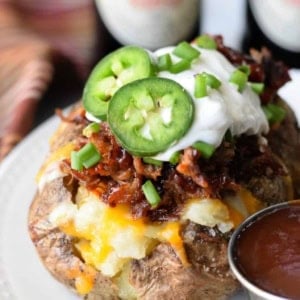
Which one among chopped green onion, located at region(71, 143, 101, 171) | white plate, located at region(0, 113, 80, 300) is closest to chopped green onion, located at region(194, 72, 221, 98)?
chopped green onion, located at region(71, 143, 101, 171)

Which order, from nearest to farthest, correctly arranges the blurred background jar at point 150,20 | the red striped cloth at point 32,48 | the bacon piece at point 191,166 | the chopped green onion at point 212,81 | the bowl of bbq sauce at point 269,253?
1. the bowl of bbq sauce at point 269,253
2. the bacon piece at point 191,166
3. the chopped green onion at point 212,81
4. the red striped cloth at point 32,48
5. the blurred background jar at point 150,20

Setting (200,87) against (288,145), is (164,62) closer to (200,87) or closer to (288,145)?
(200,87)

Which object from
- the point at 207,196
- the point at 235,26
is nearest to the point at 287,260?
the point at 207,196

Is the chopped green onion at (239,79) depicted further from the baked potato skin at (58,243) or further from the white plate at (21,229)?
the white plate at (21,229)

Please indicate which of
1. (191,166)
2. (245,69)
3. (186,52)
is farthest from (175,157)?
(245,69)

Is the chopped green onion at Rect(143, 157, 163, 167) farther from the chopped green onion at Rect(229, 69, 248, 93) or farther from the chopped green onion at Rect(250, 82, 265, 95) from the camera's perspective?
the chopped green onion at Rect(250, 82, 265, 95)

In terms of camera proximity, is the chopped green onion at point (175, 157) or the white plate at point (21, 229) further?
the white plate at point (21, 229)

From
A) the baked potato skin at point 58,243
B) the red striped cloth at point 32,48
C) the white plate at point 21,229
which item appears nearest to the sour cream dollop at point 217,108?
the baked potato skin at point 58,243

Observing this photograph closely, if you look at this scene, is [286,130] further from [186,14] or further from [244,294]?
[186,14]
